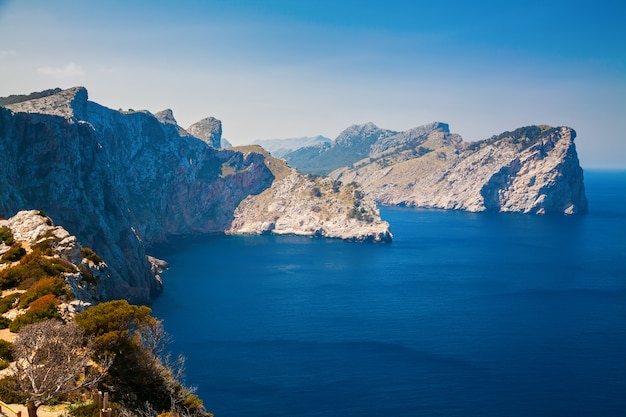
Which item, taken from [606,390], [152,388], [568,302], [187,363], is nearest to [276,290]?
[187,363]

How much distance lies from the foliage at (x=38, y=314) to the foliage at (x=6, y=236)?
19659 millimetres

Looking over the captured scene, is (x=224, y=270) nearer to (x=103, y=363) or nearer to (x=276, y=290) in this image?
(x=276, y=290)

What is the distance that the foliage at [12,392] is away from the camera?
26750mm

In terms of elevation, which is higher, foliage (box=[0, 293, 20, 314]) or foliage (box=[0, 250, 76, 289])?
foliage (box=[0, 250, 76, 289])

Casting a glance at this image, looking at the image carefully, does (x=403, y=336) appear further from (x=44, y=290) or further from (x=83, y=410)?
(x=83, y=410)

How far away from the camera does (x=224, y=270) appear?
166 metres

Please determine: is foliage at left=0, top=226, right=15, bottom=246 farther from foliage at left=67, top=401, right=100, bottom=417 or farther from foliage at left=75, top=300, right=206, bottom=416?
foliage at left=67, top=401, right=100, bottom=417

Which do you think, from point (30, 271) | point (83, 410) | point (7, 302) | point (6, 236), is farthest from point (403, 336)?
point (83, 410)

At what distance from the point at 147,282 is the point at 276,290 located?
34.0 m

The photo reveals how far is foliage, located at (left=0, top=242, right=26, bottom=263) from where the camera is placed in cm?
5144

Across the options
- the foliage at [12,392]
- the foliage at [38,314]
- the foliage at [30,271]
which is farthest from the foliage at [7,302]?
the foliage at [12,392]

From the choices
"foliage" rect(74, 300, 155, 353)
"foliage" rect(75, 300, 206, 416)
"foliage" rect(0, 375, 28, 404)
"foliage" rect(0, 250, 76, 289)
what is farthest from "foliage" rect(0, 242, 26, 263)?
"foliage" rect(0, 375, 28, 404)

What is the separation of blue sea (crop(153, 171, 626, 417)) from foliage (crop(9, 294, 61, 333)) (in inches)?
1432

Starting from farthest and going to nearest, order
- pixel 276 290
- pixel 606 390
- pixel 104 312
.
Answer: pixel 276 290
pixel 606 390
pixel 104 312
